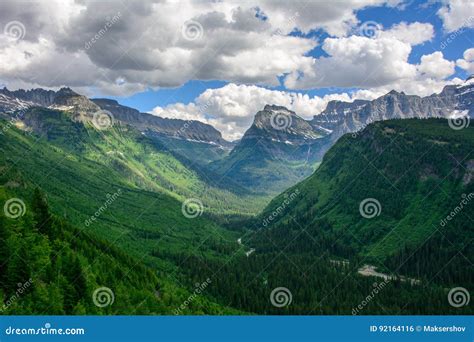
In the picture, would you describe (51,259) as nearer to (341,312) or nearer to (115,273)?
(115,273)

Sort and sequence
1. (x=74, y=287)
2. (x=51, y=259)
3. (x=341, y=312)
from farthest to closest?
1. (x=341, y=312)
2. (x=51, y=259)
3. (x=74, y=287)

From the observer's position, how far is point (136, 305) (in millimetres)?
111938

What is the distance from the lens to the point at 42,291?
78.9 meters

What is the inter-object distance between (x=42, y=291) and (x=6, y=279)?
7.40m
